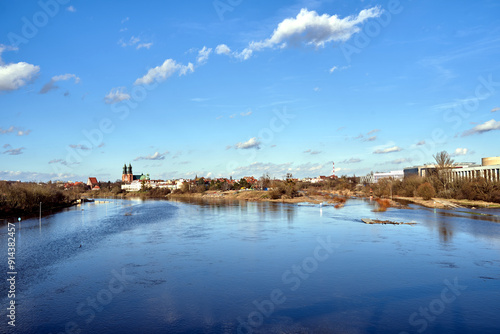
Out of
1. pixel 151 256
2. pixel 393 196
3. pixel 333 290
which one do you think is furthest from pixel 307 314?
pixel 393 196

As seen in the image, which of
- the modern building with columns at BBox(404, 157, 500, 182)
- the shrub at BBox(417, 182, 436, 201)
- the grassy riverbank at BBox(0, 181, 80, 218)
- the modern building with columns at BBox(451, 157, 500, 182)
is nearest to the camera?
the grassy riverbank at BBox(0, 181, 80, 218)

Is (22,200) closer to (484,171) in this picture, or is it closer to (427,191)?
(427,191)

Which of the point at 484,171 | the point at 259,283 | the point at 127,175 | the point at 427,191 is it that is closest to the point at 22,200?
the point at 259,283

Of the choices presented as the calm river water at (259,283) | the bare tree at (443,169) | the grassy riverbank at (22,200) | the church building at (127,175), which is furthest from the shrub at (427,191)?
the church building at (127,175)

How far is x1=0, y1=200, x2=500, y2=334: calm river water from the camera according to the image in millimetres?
10273

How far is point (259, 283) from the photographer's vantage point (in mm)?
14102

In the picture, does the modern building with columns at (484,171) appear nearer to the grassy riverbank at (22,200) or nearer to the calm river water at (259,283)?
the calm river water at (259,283)

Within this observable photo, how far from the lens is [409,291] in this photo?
1299 centimetres

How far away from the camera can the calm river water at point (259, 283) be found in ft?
33.7

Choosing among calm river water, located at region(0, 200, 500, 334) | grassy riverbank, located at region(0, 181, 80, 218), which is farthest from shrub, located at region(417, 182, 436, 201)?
grassy riverbank, located at region(0, 181, 80, 218)

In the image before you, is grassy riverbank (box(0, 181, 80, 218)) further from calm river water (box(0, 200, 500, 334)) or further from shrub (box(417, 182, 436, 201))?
shrub (box(417, 182, 436, 201))

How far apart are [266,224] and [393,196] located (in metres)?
51.1

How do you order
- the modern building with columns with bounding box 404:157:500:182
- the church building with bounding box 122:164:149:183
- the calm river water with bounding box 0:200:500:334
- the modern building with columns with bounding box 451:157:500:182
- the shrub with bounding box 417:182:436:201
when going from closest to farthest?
1. the calm river water with bounding box 0:200:500:334
2. the shrub with bounding box 417:182:436:201
3. the modern building with columns with bounding box 404:157:500:182
4. the modern building with columns with bounding box 451:157:500:182
5. the church building with bounding box 122:164:149:183

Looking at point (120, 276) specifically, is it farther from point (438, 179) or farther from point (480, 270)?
point (438, 179)
